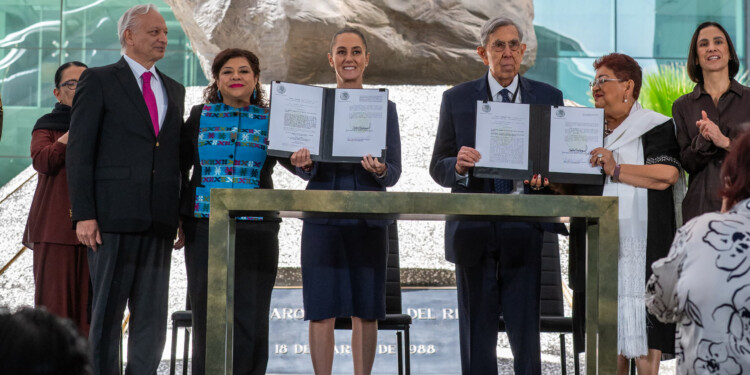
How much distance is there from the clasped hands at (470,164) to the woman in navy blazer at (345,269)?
0.31 meters

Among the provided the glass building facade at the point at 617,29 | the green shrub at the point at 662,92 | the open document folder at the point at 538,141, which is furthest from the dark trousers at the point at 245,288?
the glass building facade at the point at 617,29

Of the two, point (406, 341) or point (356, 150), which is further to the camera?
point (406, 341)

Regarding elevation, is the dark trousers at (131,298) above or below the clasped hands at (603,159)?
below

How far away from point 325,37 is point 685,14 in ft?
26.0

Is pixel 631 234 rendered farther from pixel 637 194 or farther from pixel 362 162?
pixel 362 162

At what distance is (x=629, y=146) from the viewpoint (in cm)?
363

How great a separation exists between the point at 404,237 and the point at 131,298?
7.40 feet

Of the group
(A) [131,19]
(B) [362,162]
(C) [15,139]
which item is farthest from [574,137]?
(C) [15,139]

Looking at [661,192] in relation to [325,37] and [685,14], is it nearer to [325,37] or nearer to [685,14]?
[325,37]

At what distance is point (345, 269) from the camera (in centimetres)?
354

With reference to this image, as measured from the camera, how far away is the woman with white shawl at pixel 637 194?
3.51 metres

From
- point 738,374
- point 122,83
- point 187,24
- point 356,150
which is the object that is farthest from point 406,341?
point 187,24

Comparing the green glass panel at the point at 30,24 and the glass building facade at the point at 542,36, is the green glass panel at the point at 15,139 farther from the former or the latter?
the green glass panel at the point at 30,24

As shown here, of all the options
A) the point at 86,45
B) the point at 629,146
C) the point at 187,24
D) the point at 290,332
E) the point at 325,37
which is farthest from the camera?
the point at 86,45
